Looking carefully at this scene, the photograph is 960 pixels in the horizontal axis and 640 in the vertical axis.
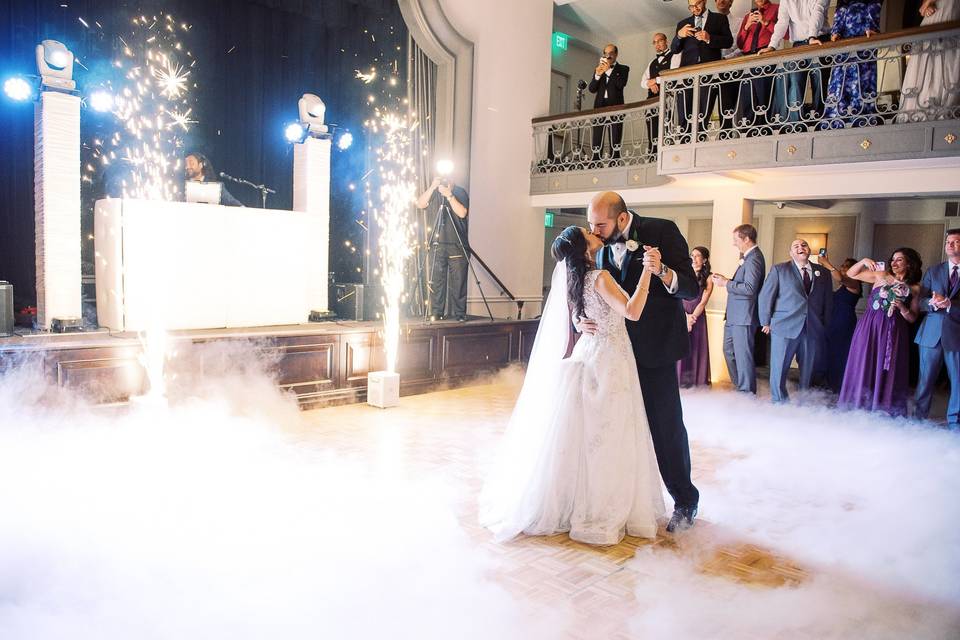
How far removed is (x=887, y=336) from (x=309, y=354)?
518cm

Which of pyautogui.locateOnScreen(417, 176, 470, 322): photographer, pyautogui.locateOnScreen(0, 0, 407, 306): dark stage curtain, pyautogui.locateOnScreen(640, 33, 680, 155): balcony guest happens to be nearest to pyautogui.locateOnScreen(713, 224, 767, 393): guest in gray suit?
pyautogui.locateOnScreen(640, 33, 680, 155): balcony guest

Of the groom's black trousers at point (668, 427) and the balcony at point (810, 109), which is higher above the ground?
the balcony at point (810, 109)

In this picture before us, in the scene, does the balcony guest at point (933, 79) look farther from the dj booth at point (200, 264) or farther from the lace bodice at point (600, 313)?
the dj booth at point (200, 264)

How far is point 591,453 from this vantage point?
134 inches

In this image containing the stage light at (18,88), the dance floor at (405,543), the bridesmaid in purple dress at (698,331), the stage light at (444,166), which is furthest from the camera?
the stage light at (444,166)

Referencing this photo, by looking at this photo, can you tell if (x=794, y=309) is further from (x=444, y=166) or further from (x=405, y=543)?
Result: (x=405, y=543)

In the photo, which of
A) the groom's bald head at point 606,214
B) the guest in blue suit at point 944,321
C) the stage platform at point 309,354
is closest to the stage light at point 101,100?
the stage platform at point 309,354

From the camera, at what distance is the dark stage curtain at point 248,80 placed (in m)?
6.93

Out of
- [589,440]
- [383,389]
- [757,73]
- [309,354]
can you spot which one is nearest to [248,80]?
[309,354]

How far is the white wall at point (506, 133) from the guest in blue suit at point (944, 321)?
5107 mm

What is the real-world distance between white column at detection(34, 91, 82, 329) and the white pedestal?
259cm

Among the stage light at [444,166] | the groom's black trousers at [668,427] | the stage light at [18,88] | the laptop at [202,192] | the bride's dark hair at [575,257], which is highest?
the stage light at [18,88]

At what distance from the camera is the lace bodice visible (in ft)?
11.5

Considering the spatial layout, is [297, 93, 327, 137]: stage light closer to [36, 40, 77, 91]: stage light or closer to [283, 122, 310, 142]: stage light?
[283, 122, 310, 142]: stage light
